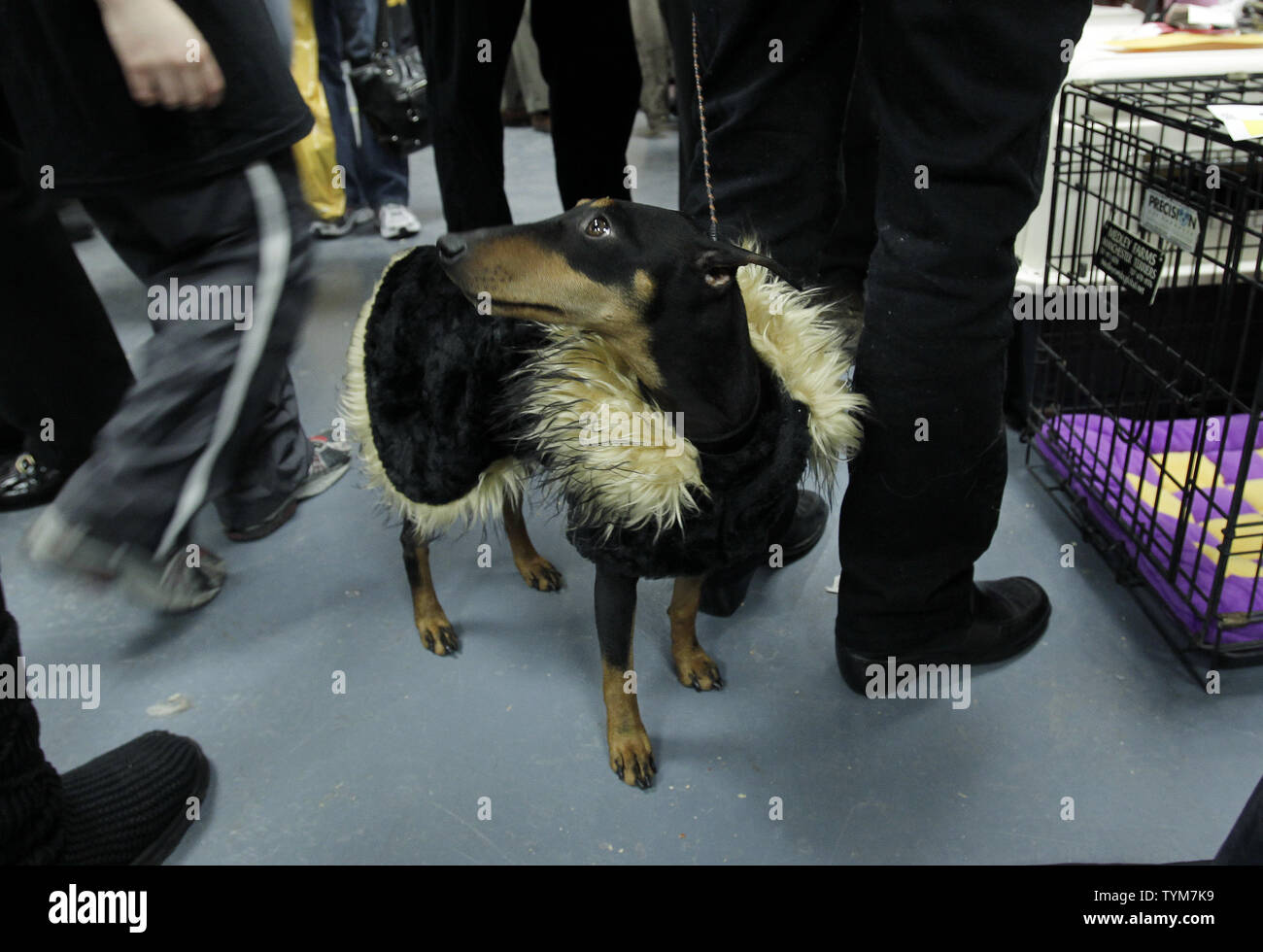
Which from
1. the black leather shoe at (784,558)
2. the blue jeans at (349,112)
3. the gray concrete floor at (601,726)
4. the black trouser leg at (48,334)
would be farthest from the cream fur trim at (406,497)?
the blue jeans at (349,112)

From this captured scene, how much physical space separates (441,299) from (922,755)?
0.95 m

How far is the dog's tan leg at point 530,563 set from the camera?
5.45 feet

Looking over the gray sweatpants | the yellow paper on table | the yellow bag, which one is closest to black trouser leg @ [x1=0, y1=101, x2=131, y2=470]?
the gray sweatpants

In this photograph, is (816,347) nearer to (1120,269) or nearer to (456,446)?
(456,446)

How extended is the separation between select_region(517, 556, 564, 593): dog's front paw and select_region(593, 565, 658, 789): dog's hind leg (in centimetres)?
39

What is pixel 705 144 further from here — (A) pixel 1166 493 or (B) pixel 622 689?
(A) pixel 1166 493

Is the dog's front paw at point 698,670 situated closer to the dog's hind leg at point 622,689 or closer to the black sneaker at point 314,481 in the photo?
the dog's hind leg at point 622,689

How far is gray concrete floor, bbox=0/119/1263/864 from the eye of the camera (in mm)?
1191

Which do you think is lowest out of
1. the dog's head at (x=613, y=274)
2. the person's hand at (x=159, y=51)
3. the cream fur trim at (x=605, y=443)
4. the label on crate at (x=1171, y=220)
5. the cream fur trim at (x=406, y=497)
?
the cream fur trim at (x=406, y=497)

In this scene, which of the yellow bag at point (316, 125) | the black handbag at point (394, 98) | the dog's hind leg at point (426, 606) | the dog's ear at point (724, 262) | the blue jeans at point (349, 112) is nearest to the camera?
the dog's ear at point (724, 262)

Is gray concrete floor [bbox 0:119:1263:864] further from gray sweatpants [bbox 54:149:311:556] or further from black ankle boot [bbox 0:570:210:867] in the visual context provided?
gray sweatpants [bbox 54:149:311:556]

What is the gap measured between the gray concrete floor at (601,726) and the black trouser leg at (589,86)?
875 mm

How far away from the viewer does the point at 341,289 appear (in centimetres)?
295
